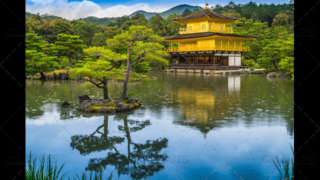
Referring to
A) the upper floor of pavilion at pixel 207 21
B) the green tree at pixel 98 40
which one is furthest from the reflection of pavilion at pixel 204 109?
the green tree at pixel 98 40

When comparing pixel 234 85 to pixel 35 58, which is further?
pixel 35 58

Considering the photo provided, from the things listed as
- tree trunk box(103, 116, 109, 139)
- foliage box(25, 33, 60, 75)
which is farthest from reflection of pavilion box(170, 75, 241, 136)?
foliage box(25, 33, 60, 75)

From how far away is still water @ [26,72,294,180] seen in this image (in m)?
4.91

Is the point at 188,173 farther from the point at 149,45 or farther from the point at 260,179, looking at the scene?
the point at 149,45

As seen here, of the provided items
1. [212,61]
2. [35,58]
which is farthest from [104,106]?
[212,61]

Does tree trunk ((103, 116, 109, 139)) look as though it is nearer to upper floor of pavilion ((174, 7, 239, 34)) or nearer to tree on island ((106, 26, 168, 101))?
tree on island ((106, 26, 168, 101))

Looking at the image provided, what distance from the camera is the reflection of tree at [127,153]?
4910 millimetres

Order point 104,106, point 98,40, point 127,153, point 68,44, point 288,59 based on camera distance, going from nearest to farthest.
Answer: point 127,153 < point 104,106 < point 288,59 < point 68,44 < point 98,40

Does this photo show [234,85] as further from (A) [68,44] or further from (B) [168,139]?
(A) [68,44]

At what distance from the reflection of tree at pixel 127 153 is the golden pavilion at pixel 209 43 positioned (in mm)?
25616

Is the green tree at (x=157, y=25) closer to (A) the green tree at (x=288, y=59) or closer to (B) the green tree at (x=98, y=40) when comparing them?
(B) the green tree at (x=98, y=40)

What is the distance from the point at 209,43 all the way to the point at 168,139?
1067 inches

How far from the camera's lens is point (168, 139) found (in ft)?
21.5
